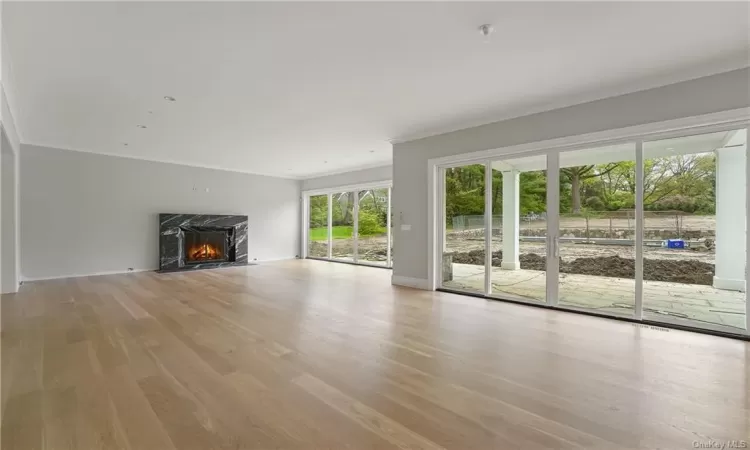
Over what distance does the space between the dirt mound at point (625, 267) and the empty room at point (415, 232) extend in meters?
0.03

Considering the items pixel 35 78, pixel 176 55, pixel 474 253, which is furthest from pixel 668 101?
pixel 35 78

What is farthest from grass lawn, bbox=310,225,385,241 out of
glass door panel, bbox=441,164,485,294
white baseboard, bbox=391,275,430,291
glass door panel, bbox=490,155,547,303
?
glass door panel, bbox=490,155,547,303

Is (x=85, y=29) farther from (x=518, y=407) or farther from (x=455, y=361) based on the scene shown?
(x=518, y=407)

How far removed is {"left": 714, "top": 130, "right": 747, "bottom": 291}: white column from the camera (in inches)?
135

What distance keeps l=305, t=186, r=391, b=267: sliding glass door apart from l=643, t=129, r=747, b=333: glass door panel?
5.45m

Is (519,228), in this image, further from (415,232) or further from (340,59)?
(340,59)

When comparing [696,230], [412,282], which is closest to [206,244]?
[412,282]

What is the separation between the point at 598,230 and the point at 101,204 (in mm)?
9246

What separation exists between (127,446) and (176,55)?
3048 millimetres

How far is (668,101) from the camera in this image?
3562 millimetres

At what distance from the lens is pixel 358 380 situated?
236 cm

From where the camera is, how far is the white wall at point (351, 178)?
844 cm

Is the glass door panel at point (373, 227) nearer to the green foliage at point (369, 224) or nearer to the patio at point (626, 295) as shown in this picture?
the green foliage at point (369, 224)

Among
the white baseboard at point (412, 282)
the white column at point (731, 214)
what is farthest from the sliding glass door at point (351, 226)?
the white column at point (731, 214)
